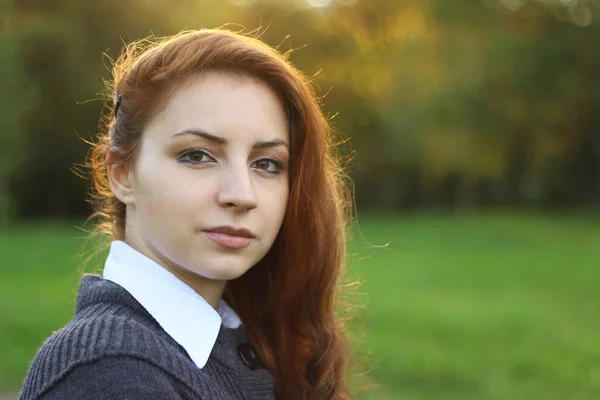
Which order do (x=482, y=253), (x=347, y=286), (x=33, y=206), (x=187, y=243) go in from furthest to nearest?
(x=33, y=206) → (x=482, y=253) → (x=347, y=286) → (x=187, y=243)

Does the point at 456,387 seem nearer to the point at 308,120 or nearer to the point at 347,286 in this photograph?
the point at 347,286

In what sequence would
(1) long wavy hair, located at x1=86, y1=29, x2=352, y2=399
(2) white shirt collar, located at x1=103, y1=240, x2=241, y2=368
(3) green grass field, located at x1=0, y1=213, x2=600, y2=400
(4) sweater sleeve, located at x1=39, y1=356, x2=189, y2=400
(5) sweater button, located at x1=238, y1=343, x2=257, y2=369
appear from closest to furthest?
(4) sweater sleeve, located at x1=39, y1=356, x2=189, y2=400, (2) white shirt collar, located at x1=103, y1=240, x2=241, y2=368, (1) long wavy hair, located at x1=86, y1=29, x2=352, y2=399, (5) sweater button, located at x1=238, y1=343, x2=257, y2=369, (3) green grass field, located at x1=0, y1=213, x2=600, y2=400

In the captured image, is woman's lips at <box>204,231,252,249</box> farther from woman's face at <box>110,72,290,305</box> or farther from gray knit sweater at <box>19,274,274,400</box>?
gray knit sweater at <box>19,274,274,400</box>

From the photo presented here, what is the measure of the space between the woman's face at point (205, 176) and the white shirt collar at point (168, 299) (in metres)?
0.05

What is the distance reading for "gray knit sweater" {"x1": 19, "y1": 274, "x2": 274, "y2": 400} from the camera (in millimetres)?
1550

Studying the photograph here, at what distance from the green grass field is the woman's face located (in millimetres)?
1078

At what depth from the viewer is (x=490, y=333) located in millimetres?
9188

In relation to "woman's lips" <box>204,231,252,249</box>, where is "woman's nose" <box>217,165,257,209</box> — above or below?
above

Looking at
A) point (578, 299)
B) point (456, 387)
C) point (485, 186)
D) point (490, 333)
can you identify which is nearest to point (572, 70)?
point (485, 186)

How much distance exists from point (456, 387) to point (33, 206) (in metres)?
26.2

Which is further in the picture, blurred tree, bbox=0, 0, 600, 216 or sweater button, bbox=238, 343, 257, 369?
blurred tree, bbox=0, 0, 600, 216

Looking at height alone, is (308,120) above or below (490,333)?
above

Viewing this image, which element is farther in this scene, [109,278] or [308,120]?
[308,120]

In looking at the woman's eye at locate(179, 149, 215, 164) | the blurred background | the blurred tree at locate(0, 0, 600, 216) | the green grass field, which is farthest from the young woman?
the blurred tree at locate(0, 0, 600, 216)
